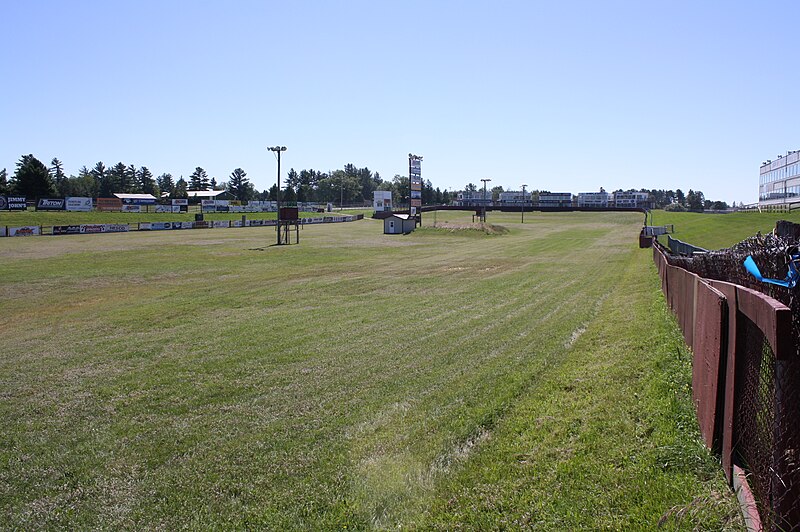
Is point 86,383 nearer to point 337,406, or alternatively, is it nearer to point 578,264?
point 337,406

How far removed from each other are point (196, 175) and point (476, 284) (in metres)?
171

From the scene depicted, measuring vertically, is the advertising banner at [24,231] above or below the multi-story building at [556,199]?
below

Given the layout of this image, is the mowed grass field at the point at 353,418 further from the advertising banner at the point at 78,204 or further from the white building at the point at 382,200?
the white building at the point at 382,200

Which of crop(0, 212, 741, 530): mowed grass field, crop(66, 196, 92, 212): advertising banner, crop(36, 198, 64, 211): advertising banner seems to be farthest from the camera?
crop(66, 196, 92, 212): advertising banner

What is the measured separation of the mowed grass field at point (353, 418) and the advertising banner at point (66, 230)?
45.3 m

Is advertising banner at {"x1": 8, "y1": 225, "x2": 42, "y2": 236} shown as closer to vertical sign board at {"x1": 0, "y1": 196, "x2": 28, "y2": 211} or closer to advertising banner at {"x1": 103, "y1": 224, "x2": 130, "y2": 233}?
advertising banner at {"x1": 103, "y1": 224, "x2": 130, "y2": 233}

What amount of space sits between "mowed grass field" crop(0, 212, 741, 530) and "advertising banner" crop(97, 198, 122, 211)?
76368mm

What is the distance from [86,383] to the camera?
10148mm

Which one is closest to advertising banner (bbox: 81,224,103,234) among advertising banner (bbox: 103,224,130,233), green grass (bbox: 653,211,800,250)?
advertising banner (bbox: 103,224,130,233)

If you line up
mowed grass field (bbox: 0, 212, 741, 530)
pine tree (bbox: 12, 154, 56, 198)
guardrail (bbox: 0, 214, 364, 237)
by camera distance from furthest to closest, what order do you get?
pine tree (bbox: 12, 154, 56, 198) < guardrail (bbox: 0, 214, 364, 237) < mowed grass field (bbox: 0, 212, 741, 530)

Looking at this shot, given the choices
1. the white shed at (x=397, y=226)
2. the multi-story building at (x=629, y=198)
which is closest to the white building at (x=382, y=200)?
the white shed at (x=397, y=226)

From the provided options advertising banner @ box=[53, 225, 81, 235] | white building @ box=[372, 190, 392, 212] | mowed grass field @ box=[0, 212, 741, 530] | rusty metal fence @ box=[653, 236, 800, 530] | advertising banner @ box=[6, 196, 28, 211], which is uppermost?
white building @ box=[372, 190, 392, 212]

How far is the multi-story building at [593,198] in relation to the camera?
626 ft

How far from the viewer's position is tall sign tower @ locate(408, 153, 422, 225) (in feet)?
255
